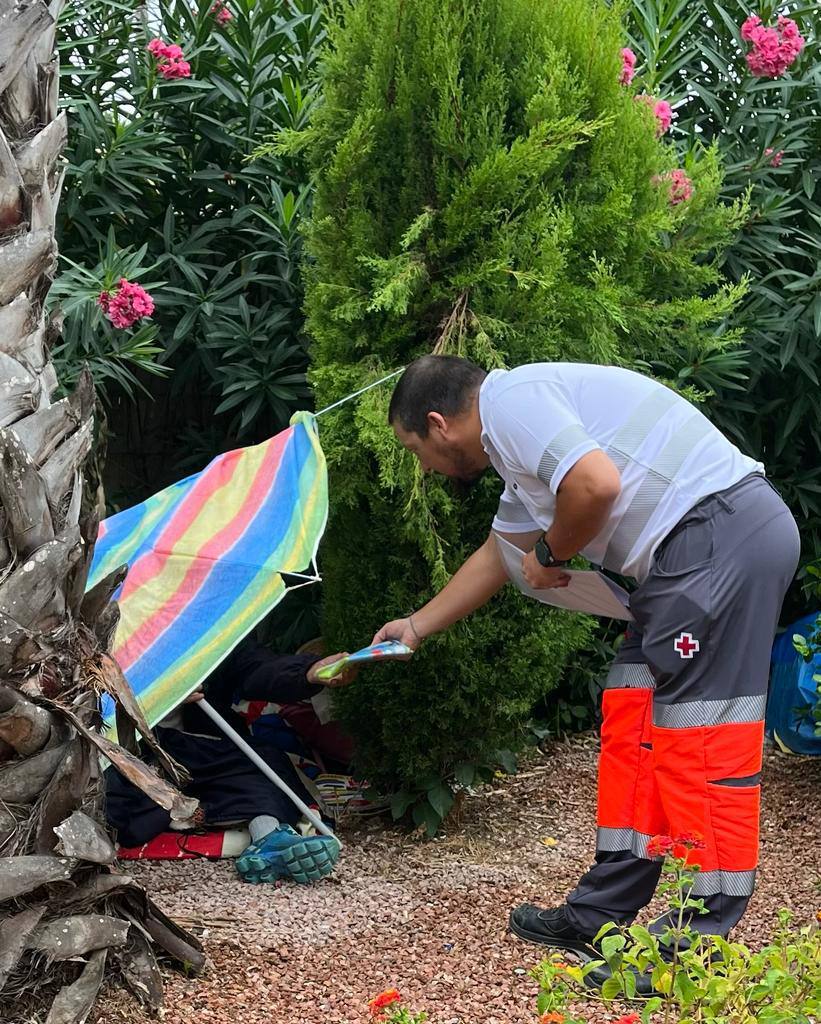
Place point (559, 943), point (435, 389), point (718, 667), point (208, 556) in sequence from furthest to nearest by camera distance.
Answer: point (208, 556) → point (559, 943) → point (435, 389) → point (718, 667)

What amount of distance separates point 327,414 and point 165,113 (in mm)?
1710

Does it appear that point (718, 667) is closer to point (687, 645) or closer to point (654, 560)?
point (687, 645)

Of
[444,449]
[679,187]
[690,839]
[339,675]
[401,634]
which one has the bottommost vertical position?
[339,675]

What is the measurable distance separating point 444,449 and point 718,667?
88cm

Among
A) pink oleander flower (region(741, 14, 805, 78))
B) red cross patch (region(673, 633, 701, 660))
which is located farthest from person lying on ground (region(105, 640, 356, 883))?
pink oleander flower (region(741, 14, 805, 78))

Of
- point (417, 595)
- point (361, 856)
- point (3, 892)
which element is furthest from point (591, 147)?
point (3, 892)

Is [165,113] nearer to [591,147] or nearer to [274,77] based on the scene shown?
[274,77]

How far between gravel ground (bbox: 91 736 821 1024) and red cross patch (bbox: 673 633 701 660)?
0.87m

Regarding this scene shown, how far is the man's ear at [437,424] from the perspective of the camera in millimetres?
3090

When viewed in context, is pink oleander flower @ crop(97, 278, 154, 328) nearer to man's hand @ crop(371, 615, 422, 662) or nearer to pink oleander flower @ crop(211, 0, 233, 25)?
man's hand @ crop(371, 615, 422, 662)

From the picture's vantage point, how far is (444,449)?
3145 mm

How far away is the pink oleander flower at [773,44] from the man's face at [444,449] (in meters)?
2.44

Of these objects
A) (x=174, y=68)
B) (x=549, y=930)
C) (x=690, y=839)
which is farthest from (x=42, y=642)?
(x=174, y=68)

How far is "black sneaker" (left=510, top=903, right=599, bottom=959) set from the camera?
3176mm
